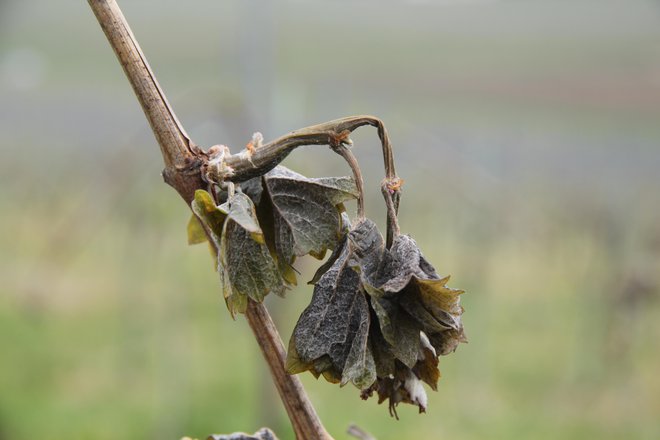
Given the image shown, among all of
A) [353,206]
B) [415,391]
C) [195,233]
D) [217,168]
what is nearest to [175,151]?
[217,168]

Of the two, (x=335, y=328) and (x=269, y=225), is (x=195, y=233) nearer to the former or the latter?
(x=269, y=225)

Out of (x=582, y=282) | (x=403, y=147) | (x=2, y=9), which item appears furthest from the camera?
(x=582, y=282)

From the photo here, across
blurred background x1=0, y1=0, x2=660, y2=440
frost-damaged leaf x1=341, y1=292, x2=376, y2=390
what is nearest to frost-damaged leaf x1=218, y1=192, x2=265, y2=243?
frost-damaged leaf x1=341, y1=292, x2=376, y2=390

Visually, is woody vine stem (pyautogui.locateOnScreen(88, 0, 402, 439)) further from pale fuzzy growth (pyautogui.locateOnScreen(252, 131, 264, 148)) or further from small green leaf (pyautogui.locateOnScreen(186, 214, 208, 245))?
small green leaf (pyautogui.locateOnScreen(186, 214, 208, 245))

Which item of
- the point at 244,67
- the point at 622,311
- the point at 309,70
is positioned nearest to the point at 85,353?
the point at 244,67

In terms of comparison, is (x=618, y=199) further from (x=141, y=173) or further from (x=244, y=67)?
(x=141, y=173)

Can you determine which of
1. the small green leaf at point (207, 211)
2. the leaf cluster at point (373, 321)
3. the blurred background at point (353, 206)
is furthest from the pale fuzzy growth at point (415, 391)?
the blurred background at point (353, 206)

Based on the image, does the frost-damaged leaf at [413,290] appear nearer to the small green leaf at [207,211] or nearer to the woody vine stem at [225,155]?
the woody vine stem at [225,155]
